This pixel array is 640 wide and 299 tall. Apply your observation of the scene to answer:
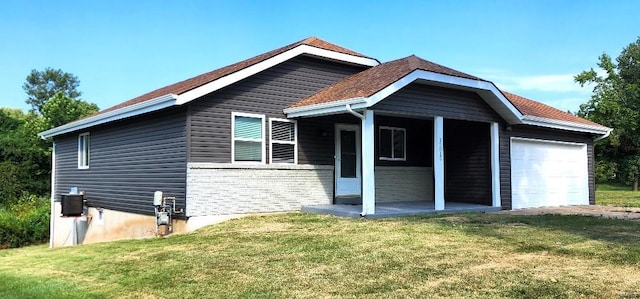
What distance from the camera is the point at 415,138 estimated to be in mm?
16172

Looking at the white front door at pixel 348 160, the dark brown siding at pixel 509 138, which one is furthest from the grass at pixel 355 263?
the dark brown siding at pixel 509 138

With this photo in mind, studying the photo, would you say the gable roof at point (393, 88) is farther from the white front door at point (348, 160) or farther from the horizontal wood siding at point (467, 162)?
the white front door at point (348, 160)

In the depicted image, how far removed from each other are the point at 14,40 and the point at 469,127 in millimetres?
32124

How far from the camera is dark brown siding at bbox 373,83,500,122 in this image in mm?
12164

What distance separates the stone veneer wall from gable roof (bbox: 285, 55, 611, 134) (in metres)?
1.57

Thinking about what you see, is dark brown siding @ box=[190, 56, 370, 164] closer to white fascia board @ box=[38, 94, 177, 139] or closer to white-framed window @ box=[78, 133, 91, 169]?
white fascia board @ box=[38, 94, 177, 139]

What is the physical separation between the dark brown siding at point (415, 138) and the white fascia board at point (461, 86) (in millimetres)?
2422

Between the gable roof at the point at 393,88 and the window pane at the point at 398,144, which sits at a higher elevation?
the gable roof at the point at 393,88

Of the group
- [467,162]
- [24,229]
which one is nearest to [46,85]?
[24,229]

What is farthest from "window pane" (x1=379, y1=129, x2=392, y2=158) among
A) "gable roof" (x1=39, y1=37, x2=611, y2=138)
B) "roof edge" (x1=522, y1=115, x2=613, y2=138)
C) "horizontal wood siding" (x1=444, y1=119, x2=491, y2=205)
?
"roof edge" (x1=522, y1=115, x2=613, y2=138)

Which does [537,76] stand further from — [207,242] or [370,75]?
[207,242]

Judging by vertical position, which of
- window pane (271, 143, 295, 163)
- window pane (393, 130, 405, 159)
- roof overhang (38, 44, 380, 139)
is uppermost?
roof overhang (38, 44, 380, 139)

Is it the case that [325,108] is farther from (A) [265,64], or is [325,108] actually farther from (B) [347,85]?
(A) [265,64]

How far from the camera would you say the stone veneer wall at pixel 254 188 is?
11648 mm
